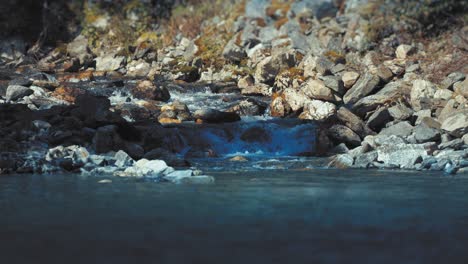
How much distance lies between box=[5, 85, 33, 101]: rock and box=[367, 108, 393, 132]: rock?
28.0ft

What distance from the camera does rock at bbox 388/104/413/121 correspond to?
44.2ft

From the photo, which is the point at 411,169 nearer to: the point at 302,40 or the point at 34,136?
the point at 34,136

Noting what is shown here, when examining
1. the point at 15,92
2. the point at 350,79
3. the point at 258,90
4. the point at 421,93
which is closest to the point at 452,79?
the point at 421,93

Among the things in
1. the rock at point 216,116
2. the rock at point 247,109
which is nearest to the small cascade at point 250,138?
the rock at point 216,116

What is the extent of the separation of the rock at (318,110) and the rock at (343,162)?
3.53 metres

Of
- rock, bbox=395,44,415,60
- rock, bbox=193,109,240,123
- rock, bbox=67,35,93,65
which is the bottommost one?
rock, bbox=193,109,240,123

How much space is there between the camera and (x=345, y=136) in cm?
1279

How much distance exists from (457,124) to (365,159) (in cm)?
267

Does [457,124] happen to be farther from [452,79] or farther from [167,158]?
[167,158]

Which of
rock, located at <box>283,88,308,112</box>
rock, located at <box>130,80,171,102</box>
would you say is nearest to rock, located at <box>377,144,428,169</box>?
rock, located at <box>283,88,308,112</box>

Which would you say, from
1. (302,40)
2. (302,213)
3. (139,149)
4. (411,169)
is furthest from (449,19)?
(302,213)

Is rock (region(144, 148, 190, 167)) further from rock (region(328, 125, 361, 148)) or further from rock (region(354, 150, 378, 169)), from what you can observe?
rock (region(328, 125, 361, 148))

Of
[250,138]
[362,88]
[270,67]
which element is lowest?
[250,138]

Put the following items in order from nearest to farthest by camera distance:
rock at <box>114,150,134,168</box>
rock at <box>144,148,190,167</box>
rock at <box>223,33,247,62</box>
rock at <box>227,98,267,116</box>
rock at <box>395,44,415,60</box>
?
rock at <box>114,150,134,168</box> < rock at <box>144,148,190,167</box> < rock at <box>227,98,267,116</box> < rock at <box>395,44,415,60</box> < rock at <box>223,33,247,62</box>
